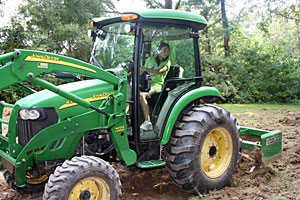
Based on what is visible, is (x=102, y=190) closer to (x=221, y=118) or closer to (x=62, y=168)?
(x=62, y=168)

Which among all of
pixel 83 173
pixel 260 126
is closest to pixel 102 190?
pixel 83 173

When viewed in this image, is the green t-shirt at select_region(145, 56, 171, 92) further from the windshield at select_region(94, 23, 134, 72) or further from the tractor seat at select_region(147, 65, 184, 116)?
the windshield at select_region(94, 23, 134, 72)

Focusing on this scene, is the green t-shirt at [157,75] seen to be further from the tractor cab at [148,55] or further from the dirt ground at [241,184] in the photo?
the dirt ground at [241,184]

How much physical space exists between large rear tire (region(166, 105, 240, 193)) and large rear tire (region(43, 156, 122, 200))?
3.12 feet

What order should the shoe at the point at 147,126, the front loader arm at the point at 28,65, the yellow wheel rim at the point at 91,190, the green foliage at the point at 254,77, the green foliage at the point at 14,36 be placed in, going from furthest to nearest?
the green foliage at the point at 254,77 → the green foliage at the point at 14,36 → the shoe at the point at 147,126 → the yellow wheel rim at the point at 91,190 → the front loader arm at the point at 28,65

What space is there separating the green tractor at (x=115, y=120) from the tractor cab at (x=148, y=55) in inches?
0.5

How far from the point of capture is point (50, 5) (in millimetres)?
15711

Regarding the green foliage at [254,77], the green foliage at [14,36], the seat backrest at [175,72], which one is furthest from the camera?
the green foliage at [254,77]

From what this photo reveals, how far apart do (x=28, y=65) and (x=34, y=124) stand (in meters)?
0.76

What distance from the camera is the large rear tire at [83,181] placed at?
298cm

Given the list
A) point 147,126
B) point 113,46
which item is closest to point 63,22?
point 113,46

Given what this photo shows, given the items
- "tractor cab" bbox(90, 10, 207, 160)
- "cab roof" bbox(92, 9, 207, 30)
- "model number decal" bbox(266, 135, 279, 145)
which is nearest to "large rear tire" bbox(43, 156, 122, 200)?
"tractor cab" bbox(90, 10, 207, 160)

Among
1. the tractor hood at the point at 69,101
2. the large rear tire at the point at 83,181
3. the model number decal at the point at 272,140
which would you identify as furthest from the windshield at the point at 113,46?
the model number decal at the point at 272,140

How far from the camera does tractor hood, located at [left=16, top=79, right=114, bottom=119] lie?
11.2ft
